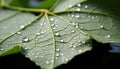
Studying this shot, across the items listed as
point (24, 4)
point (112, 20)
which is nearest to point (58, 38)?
point (112, 20)

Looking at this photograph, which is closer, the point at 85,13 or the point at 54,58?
the point at 54,58

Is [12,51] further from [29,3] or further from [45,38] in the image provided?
[29,3]

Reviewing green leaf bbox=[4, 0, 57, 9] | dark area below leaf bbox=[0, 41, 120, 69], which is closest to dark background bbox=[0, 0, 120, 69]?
dark area below leaf bbox=[0, 41, 120, 69]

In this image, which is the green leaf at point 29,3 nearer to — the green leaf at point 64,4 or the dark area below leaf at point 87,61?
the green leaf at point 64,4

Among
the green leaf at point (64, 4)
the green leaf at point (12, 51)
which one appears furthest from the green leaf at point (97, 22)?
the green leaf at point (12, 51)

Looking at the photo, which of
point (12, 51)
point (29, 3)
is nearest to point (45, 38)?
point (12, 51)

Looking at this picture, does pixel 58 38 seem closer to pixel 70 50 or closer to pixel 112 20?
pixel 70 50
